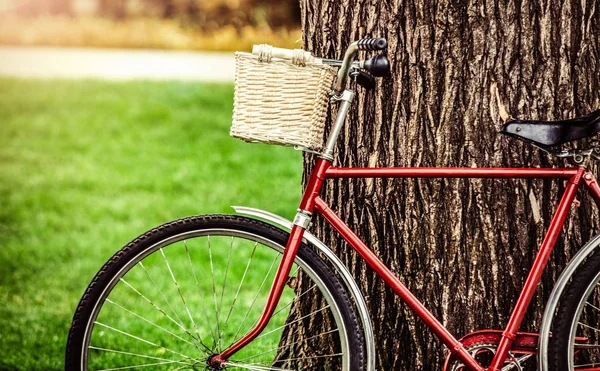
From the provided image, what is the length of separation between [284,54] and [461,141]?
2.68 ft

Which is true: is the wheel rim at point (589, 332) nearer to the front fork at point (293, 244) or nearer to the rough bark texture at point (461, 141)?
the rough bark texture at point (461, 141)

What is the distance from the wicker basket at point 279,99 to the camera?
2590 millimetres

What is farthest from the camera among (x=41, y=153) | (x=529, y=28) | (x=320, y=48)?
(x=41, y=153)

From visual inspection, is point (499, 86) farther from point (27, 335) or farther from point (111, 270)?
point (27, 335)

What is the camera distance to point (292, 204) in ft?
23.1

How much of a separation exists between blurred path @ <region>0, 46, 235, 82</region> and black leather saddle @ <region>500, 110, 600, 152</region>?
27.9ft

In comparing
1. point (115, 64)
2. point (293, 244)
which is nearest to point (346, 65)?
point (293, 244)

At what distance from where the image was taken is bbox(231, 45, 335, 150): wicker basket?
259 cm

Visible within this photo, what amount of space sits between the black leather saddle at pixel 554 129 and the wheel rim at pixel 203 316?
85cm

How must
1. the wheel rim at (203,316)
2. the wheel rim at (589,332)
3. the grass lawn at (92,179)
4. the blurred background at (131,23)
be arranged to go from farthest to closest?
1. the blurred background at (131,23)
2. the grass lawn at (92,179)
3. the wheel rim at (589,332)
4. the wheel rim at (203,316)

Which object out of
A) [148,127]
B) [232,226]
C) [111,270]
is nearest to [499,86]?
[232,226]

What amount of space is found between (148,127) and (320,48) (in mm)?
6329

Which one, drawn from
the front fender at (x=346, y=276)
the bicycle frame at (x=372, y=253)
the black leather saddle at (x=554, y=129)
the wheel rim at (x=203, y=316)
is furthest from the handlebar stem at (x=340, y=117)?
the black leather saddle at (x=554, y=129)

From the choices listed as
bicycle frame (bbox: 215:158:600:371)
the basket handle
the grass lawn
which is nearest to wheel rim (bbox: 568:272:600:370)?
bicycle frame (bbox: 215:158:600:371)
